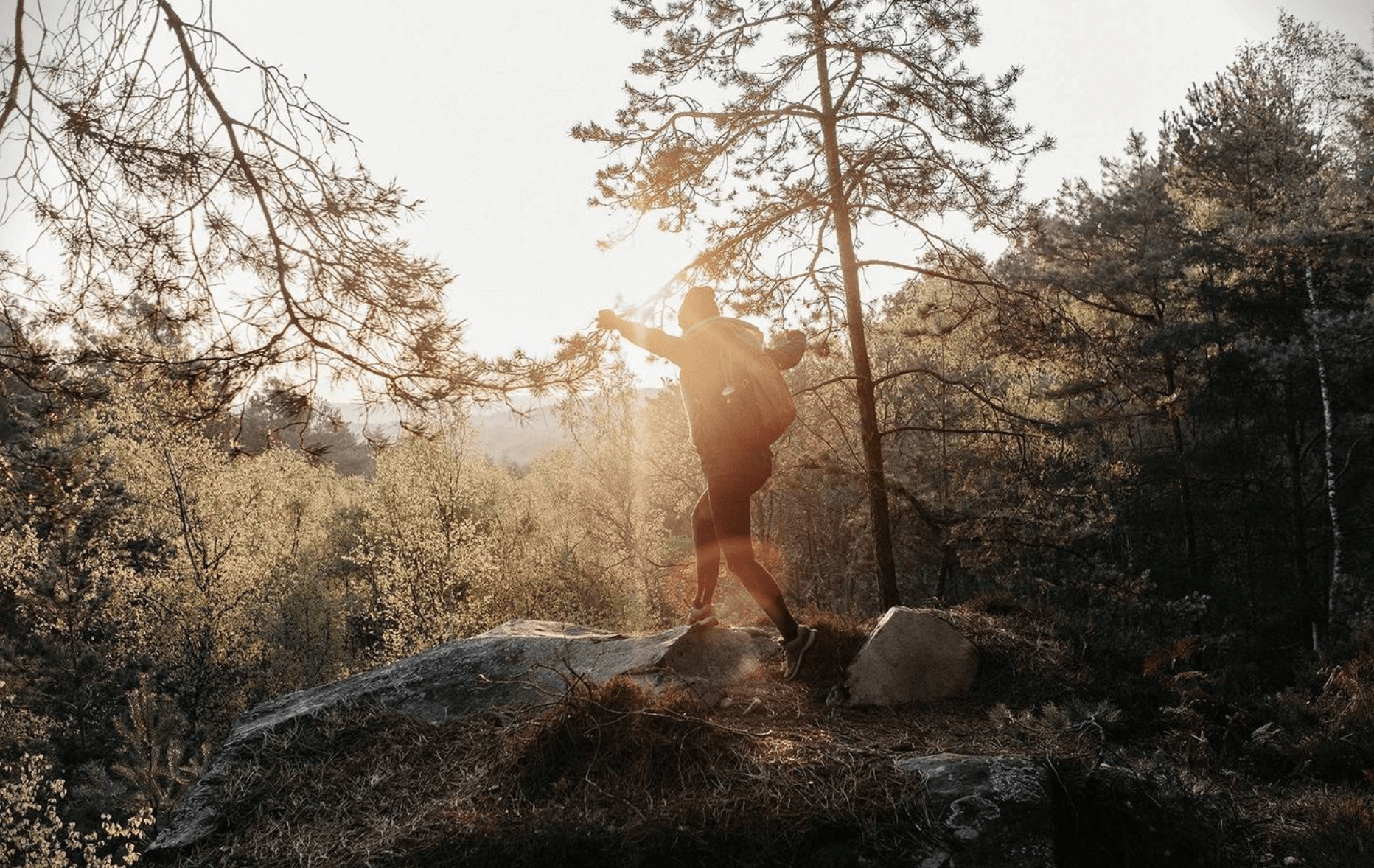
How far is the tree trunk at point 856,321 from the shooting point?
642cm

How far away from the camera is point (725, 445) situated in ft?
14.5

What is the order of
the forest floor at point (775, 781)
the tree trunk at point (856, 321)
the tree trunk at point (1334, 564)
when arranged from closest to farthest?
1. the forest floor at point (775, 781)
2. the tree trunk at point (856, 321)
3. the tree trunk at point (1334, 564)

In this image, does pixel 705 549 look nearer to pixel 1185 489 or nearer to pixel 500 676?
pixel 500 676

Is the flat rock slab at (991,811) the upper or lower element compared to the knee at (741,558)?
lower

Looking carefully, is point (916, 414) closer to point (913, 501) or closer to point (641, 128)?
point (913, 501)

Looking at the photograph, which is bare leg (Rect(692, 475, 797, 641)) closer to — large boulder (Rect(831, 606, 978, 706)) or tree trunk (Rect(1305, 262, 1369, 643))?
large boulder (Rect(831, 606, 978, 706))

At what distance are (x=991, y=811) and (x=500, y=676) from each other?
2.88 metres

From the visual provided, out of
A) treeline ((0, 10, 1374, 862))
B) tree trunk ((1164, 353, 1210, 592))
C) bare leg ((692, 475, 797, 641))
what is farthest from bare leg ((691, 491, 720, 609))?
tree trunk ((1164, 353, 1210, 592))

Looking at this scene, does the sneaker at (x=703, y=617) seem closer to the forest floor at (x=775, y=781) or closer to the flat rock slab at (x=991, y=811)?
the forest floor at (x=775, y=781)

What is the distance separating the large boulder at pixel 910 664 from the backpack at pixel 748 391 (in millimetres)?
1377

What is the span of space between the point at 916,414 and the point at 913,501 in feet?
40.7

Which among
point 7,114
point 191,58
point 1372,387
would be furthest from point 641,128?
point 1372,387

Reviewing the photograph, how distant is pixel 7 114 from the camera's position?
2.73m

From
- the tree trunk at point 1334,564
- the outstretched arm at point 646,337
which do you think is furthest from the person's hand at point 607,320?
the tree trunk at point 1334,564
